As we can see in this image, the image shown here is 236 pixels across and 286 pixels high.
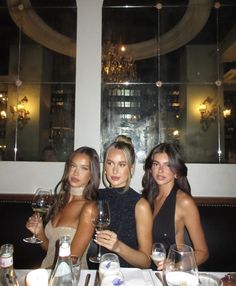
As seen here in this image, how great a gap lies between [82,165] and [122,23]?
7.59 feet

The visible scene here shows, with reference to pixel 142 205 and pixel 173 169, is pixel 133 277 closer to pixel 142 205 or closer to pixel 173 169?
pixel 142 205

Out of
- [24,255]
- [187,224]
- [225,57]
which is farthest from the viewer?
[225,57]

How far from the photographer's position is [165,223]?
1996 mm

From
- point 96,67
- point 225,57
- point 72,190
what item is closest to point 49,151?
point 96,67

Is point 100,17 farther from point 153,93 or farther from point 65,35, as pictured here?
point 153,93

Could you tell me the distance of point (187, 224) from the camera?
2.00 meters

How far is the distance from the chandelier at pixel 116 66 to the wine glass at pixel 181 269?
270 cm

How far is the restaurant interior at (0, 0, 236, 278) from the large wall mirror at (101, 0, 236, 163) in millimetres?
13

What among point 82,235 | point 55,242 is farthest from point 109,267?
point 55,242

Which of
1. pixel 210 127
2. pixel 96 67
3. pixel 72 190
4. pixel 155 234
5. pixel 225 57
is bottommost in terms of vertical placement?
pixel 155 234

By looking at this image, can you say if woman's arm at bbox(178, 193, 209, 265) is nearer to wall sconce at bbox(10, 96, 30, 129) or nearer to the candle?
the candle

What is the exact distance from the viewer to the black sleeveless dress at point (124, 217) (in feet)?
5.91

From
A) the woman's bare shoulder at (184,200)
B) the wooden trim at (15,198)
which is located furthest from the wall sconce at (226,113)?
the wooden trim at (15,198)

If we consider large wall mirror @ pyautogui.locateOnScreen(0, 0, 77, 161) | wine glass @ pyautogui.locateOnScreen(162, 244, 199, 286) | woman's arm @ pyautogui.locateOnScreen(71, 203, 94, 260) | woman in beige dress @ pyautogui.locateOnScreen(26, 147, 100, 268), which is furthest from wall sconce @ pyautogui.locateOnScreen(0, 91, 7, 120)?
wine glass @ pyautogui.locateOnScreen(162, 244, 199, 286)
